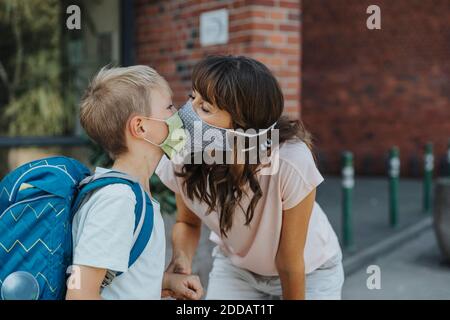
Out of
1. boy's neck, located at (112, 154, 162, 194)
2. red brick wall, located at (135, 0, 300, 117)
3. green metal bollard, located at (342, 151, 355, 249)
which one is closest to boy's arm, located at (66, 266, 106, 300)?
boy's neck, located at (112, 154, 162, 194)

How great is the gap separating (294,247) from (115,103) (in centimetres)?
84

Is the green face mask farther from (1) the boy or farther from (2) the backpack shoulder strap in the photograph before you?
(2) the backpack shoulder strap

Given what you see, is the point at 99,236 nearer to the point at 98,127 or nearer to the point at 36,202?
the point at 36,202

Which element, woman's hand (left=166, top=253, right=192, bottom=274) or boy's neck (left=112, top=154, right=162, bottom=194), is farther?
woman's hand (left=166, top=253, right=192, bottom=274)

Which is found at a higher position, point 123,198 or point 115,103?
point 115,103

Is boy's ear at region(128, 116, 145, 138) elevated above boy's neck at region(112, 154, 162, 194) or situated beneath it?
elevated above

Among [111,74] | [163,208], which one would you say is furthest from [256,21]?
[111,74]

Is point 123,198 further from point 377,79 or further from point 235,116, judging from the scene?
point 377,79

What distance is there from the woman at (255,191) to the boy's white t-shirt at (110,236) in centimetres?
50

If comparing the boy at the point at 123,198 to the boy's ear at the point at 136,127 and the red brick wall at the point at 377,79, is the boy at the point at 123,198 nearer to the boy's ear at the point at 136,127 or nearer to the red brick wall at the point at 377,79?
the boy's ear at the point at 136,127

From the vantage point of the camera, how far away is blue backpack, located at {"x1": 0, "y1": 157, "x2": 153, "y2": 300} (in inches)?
61.4

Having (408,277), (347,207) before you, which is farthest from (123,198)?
(347,207)

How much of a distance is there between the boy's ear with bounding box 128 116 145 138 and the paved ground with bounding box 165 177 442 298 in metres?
2.83

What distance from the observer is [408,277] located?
18.5 ft
